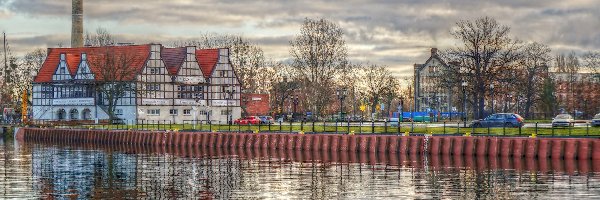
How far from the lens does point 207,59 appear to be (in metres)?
158

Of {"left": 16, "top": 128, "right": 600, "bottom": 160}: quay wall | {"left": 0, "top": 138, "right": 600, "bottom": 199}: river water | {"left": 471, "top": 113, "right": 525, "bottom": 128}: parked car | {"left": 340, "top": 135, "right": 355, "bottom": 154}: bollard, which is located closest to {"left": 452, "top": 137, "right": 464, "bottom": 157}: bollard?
{"left": 16, "top": 128, "right": 600, "bottom": 160}: quay wall

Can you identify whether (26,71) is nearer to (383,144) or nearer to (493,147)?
(383,144)

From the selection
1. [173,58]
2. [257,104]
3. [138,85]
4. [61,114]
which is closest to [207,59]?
[173,58]

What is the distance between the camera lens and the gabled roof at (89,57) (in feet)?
486

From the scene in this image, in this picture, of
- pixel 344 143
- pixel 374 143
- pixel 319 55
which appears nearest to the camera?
pixel 374 143

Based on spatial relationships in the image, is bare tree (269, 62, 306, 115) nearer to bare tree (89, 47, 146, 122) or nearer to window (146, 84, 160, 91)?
window (146, 84, 160, 91)

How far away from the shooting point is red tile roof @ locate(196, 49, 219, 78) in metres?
157

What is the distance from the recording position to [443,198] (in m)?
45.9

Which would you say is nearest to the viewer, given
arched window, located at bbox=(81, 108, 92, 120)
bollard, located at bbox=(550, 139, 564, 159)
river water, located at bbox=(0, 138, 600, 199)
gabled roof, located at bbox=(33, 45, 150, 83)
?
river water, located at bbox=(0, 138, 600, 199)

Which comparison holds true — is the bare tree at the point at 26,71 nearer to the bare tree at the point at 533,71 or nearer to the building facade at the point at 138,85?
the building facade at the point at 138,85

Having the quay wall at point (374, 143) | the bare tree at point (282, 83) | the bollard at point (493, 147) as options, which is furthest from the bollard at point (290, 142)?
the bare tree at point (282, 83)

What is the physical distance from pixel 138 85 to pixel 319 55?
27543 millimetres

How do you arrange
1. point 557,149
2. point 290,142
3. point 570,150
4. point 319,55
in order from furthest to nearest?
point 319,55, point 290,142, point 557,149, point 570,150

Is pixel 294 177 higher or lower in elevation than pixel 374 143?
lower
